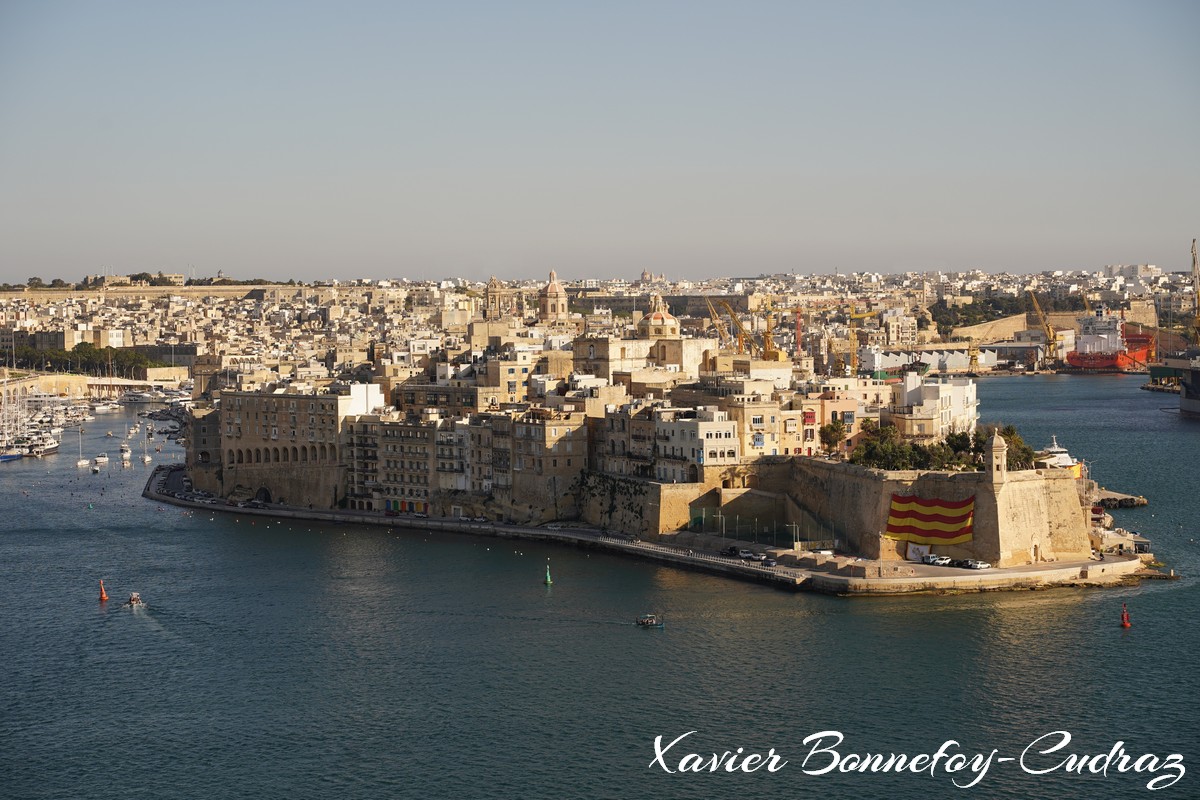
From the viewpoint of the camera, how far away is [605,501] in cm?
2483

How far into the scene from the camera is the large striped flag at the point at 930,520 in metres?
20.8

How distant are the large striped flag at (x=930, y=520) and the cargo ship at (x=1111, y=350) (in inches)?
2147

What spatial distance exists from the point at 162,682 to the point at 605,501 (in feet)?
29.1

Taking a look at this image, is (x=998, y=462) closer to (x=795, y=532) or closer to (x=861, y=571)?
(x=861, y=571)

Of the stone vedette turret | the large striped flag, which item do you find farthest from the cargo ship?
the stone vedette turret

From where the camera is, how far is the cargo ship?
73000 mm

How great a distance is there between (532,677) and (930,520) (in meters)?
6.28

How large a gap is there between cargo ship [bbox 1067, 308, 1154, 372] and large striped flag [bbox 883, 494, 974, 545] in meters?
54.5

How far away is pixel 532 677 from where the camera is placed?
17297 mm

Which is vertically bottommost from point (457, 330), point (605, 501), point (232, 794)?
point (232, 794)

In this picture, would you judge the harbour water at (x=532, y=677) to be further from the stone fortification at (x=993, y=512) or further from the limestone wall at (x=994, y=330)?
the limestone wall at (x=994, y=330)

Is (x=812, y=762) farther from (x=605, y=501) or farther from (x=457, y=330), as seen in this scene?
(x=457, y=330)

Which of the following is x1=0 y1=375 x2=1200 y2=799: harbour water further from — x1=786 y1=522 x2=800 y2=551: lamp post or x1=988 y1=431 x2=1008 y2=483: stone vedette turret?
x1=988 y1=431 x2=1008 y2=483: stone vedette turret

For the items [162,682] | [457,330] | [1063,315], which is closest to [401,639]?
[162,682]
